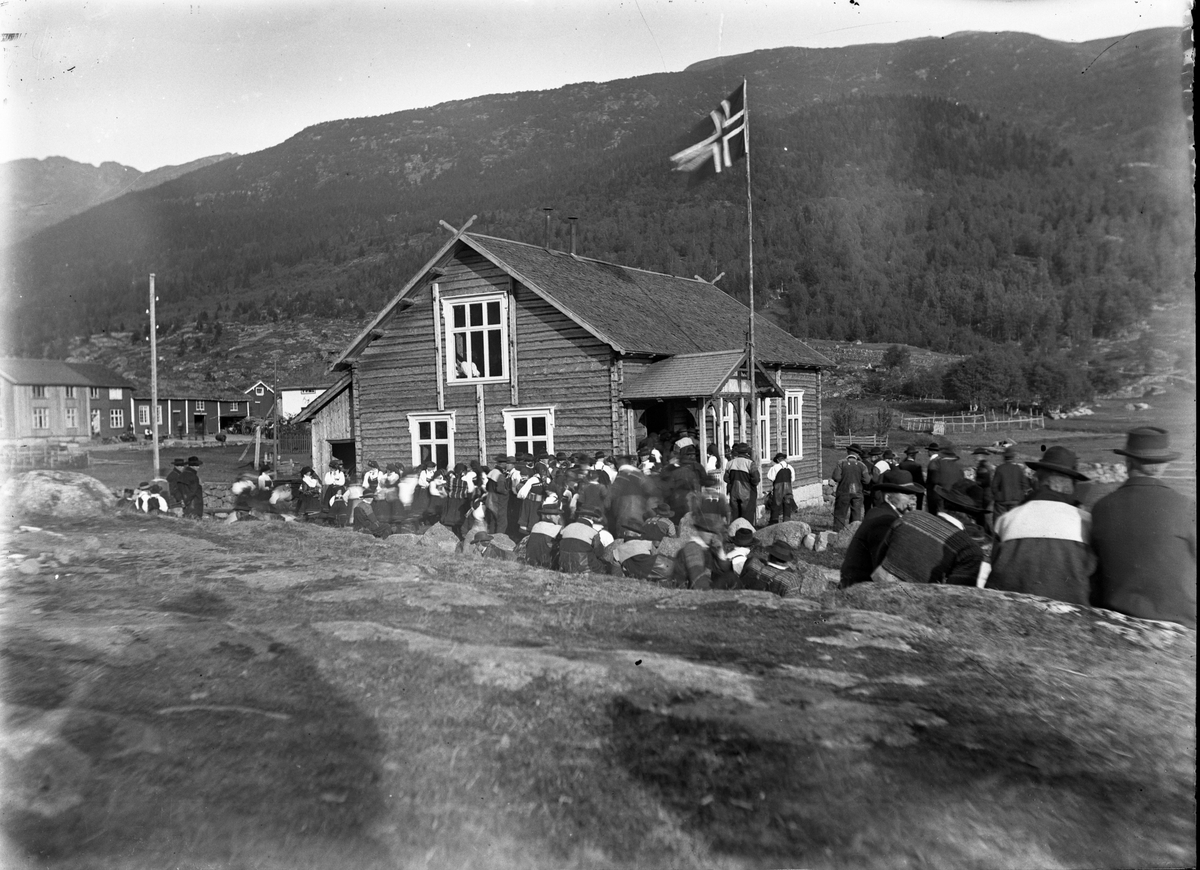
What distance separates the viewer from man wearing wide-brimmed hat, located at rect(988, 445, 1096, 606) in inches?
233

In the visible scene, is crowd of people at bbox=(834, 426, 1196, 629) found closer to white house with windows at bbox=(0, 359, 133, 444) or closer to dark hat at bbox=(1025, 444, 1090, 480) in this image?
dark hat at bbox=(1025, 444, 1090, 480)

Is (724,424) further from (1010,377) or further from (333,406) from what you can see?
(1010,377)

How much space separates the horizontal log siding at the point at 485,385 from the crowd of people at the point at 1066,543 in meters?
13.1

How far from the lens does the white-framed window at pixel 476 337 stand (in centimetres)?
2191

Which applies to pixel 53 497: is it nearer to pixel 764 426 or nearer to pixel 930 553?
pixel 930 553

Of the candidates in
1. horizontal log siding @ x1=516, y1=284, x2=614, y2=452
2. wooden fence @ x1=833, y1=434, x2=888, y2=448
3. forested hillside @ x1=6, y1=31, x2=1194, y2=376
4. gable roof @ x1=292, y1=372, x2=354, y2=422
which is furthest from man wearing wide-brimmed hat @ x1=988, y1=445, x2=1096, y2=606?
forested hillside @ x1=6, y1=31, x2=1194, y2=376

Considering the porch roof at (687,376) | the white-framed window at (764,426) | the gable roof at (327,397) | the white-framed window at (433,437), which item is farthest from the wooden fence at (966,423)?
the gable roof at (327,397)

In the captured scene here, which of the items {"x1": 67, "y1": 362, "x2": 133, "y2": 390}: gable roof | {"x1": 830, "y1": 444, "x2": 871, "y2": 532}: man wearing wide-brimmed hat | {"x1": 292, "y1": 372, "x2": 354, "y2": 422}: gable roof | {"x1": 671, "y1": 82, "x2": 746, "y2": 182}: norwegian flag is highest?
{"x1": 671, "y1": 82, "x2": 746, "y2": 182}: norwegian flag

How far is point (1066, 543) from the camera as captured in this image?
235 inches

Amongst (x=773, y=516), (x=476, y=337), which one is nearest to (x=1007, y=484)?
(x=773, y=516)

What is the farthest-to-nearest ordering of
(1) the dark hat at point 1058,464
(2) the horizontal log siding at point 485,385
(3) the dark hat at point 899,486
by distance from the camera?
(2) the horizontal log siding at point 485,385, (3) the dark hat at point 899,486, (1) the dark hat at point 1058,464

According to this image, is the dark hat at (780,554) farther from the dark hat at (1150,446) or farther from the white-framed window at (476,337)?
the white-framed window at (476,337)

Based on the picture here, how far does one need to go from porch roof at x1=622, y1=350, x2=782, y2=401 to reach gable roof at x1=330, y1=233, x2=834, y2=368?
2.01 feet

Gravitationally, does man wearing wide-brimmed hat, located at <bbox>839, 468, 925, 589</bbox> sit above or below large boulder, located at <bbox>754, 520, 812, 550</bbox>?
above
